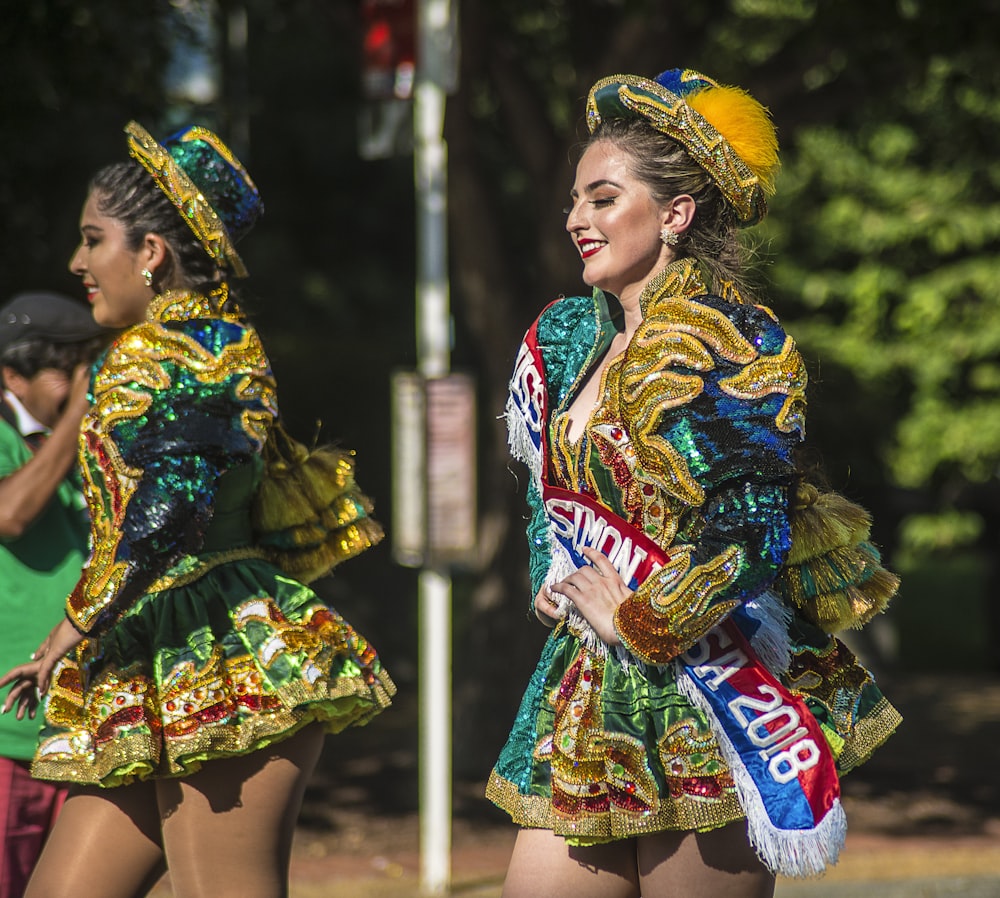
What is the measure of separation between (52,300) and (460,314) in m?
10.0

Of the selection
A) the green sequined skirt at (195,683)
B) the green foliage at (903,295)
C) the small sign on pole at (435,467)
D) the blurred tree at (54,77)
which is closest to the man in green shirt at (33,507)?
the green sequined skirt at (195,683)

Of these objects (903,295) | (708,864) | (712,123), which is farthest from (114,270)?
(903,295)

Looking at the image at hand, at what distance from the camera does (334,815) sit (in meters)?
7.45

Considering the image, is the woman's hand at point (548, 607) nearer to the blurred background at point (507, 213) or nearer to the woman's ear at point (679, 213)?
the blurred background at point (507, 213)

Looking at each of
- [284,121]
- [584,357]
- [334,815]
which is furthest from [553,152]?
[284,121]

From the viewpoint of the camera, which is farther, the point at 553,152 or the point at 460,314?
the point at 460,314

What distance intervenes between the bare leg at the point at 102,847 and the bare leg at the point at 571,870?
79cm

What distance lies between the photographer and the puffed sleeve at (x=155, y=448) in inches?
114

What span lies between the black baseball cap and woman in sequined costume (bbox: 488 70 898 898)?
52.1 inches

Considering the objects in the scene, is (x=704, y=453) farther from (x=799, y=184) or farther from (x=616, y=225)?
(x=799, y=184)

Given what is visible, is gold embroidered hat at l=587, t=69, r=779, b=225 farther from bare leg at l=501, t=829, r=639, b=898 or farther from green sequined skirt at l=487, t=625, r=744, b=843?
bare leg at l=501, t=829, r=639, b=898

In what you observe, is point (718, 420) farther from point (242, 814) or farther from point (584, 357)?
point (242, 814)

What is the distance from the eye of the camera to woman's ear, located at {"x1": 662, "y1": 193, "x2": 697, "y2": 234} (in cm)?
280

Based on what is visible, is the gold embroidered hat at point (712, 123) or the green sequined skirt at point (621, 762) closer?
the green sequined skirt at point (621, 762)
